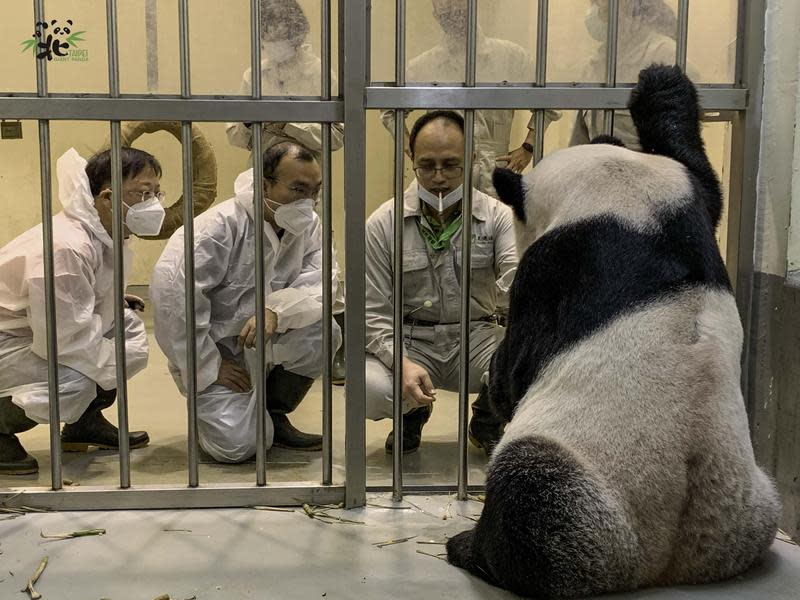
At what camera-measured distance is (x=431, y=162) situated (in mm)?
3262

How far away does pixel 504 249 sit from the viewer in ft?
11.3

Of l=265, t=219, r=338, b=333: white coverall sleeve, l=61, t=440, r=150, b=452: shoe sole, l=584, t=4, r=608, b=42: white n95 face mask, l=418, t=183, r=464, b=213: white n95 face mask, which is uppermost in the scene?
l=584, t=4, r=608, b=42: white n95 face mask

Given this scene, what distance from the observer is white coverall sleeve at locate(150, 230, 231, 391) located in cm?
342

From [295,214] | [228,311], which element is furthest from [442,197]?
[228,311]

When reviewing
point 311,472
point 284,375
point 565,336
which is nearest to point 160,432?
point 284,375

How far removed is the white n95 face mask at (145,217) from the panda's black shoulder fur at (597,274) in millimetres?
1595

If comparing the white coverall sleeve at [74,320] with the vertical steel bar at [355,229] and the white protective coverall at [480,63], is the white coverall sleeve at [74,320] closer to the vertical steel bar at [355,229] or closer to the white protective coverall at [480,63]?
the vertical steel bar at [355,229]

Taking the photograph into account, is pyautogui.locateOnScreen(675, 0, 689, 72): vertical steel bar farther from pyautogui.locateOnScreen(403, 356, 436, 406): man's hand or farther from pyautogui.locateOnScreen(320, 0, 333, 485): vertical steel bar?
pyautogui.locateOnScreen(403, 356, 436, 406): man's hand

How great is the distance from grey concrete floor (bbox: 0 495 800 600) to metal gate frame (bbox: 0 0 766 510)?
0.26ft

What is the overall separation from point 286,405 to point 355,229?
44.8 inches

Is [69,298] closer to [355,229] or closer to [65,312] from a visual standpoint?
[65,312]

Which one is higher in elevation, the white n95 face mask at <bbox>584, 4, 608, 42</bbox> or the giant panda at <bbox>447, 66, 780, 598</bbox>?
the white n95 face mask at <bbox>584, 4, 608, 42</bbox>

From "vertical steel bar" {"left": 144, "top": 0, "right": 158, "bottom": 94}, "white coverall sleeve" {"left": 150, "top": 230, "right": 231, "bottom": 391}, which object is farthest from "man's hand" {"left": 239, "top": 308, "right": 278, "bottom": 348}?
"vertical steel bar" {"left": 144, "top": 0, "right": 158, "bottom": 94}

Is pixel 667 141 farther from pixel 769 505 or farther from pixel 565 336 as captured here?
pixel 769 505
